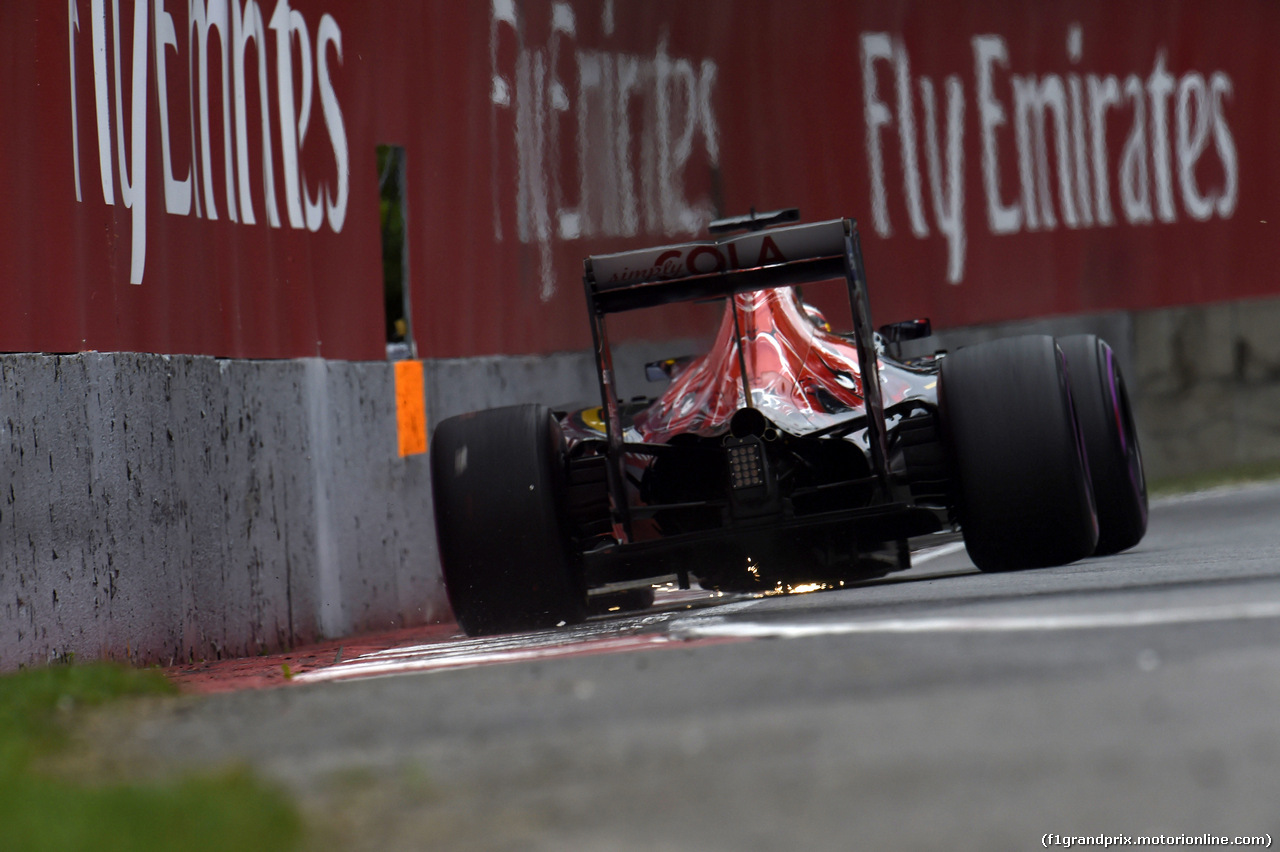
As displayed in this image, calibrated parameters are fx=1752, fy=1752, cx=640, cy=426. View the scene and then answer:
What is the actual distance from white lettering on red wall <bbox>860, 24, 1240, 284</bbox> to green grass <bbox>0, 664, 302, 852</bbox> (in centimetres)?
1165

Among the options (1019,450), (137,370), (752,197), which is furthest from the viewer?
(752,197)

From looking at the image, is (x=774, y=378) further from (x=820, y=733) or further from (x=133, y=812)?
(x=133, y=812)

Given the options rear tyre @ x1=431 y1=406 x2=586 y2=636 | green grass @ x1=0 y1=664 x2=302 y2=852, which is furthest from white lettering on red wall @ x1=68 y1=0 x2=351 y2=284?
green grass @ x1=0 y1=664 x2=302 y2=852

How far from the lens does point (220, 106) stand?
8.82 m

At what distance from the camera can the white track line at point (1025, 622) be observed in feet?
16.1

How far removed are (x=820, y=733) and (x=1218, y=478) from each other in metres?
12.1

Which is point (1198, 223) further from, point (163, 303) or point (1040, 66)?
point (163, 303)

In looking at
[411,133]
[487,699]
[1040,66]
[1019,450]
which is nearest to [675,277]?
[1019,450]

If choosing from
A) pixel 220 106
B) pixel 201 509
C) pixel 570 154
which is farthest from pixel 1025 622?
pixel 570 154

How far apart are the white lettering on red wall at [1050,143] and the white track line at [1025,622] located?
9591mm

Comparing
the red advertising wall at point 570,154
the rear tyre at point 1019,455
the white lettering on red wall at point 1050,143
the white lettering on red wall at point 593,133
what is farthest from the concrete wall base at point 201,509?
the white lettering on red wall at point 1050,143

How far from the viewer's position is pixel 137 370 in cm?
762

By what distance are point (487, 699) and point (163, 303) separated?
413cm

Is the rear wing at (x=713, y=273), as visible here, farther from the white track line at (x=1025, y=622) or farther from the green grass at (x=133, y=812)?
the green grass at (x=133, y=812)
